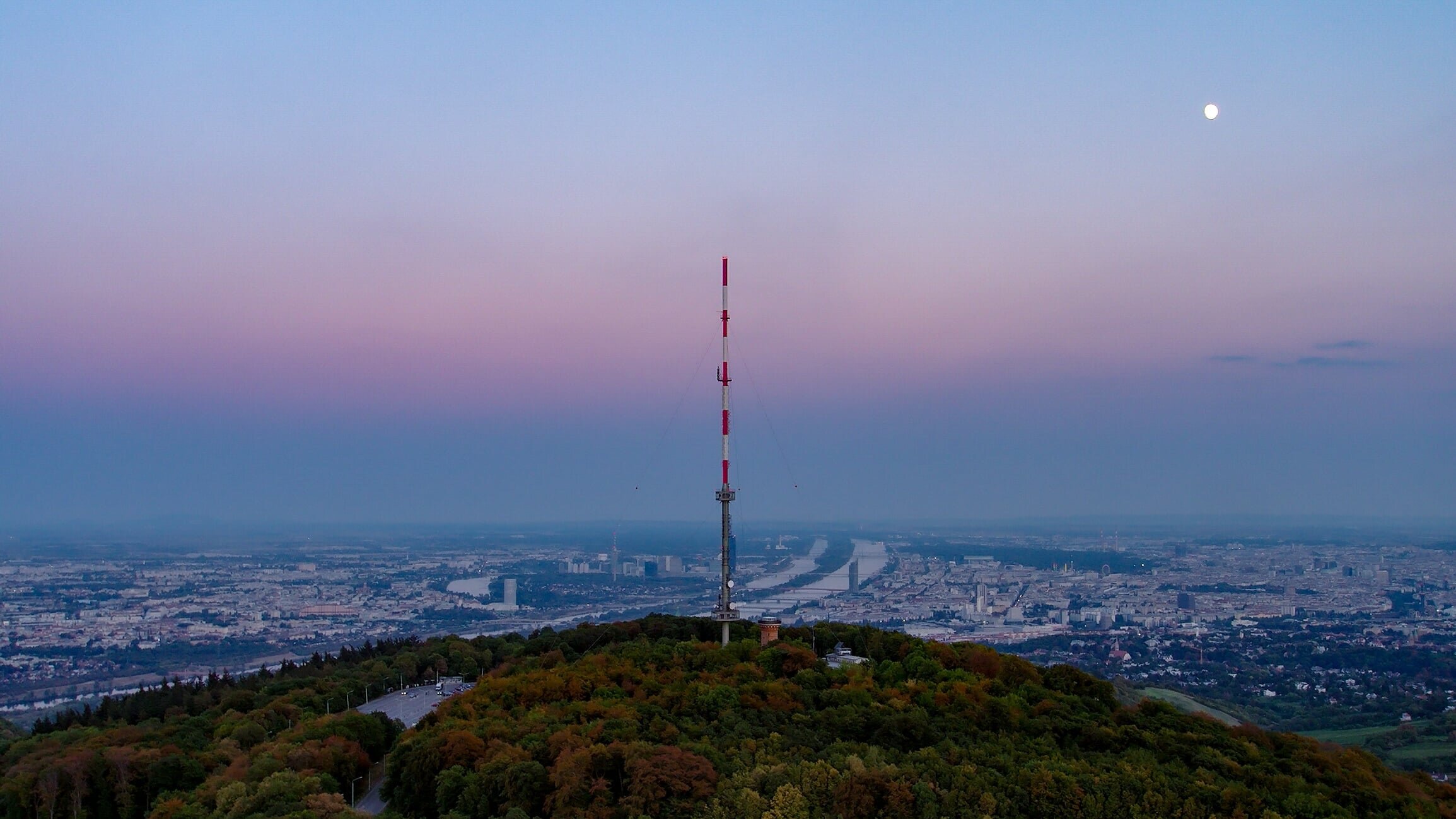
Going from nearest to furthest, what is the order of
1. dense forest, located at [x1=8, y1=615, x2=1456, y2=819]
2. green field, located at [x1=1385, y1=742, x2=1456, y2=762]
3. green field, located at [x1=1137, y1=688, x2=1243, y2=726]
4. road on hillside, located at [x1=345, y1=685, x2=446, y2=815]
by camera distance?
dense forest, located at [x1=8, y1=615, x2=1456, y2=819] < road on hillside, located at [x1=345, y1=685, x2=446, y2=815] < green field, located at [x1=1385, y1=742, x2=1456, y2=762] < green field, located at [x1=1137, y1=688, x2=1243, y2=726]

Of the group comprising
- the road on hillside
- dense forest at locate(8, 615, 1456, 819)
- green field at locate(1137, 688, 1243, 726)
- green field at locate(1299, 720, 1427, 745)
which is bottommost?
green field at locate(1299, 720, 1427, 745)

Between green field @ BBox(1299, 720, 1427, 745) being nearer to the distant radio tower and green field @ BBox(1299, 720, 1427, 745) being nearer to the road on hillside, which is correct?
the distant radio tower

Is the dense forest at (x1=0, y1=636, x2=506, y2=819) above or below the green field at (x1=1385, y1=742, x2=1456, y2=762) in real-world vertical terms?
above

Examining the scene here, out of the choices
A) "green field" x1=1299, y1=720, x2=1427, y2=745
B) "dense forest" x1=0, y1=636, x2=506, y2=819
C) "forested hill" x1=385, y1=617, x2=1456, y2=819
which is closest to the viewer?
"forested hill" x1=385, y1=617, x2=1456, y2=819

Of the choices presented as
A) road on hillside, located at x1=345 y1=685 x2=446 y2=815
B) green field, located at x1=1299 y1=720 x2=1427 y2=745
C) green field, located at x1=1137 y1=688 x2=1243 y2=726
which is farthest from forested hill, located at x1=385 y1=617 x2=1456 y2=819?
green field, located at x1=1299 y1=720 x2=1427 y2=745

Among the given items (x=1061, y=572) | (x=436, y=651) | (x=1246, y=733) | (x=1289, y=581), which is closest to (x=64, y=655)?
(x=436, y=651)

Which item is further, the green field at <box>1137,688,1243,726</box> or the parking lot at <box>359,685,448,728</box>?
the green field at <box>1137,688,1243,726</box>

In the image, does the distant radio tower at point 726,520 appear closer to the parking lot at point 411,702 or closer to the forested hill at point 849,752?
the forested hill at point 849,752

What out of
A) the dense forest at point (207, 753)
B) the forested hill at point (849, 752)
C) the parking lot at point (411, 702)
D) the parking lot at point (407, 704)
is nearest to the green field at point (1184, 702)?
the forested hill at point (849, 752)
